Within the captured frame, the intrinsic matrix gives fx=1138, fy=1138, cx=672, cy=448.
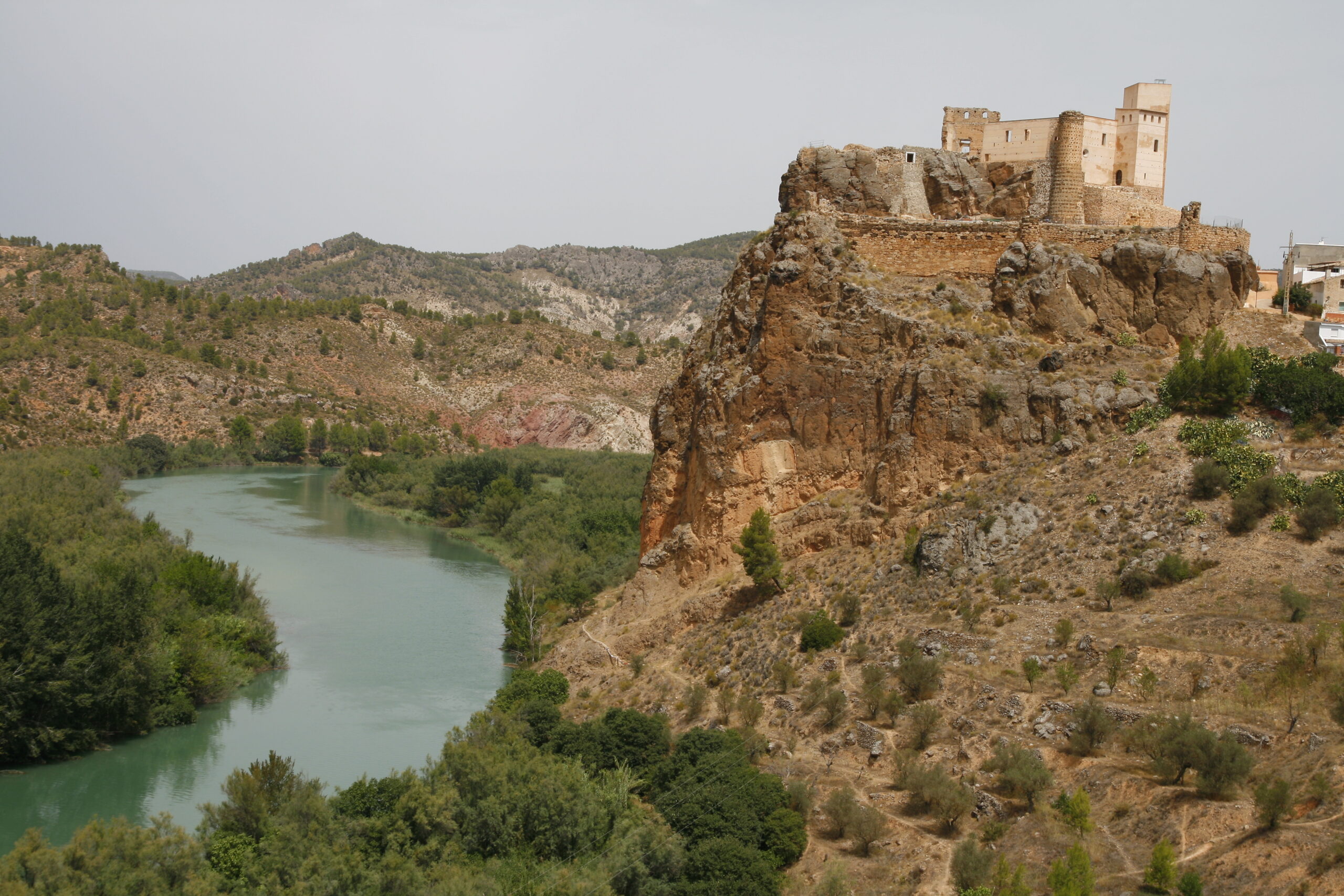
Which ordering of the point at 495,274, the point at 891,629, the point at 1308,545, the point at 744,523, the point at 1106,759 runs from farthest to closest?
the point at 495,274 < the point at 744,523 < the point at 891,629 < the point at 1308,545 < the point at 1106,759

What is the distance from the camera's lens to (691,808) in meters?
19.3

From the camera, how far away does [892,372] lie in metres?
24.4

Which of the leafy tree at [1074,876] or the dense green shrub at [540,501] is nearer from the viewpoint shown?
the leafy tree at [1074,876]

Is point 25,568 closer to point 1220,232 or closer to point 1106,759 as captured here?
point 1106,759

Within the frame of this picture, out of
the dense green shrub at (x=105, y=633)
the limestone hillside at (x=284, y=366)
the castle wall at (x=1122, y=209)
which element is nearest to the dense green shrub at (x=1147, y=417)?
the castle wall at (x=1122, y=209)

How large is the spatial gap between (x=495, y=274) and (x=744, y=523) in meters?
150

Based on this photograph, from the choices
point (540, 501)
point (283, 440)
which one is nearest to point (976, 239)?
point (540, 501)

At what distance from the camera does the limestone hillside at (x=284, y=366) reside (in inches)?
3319

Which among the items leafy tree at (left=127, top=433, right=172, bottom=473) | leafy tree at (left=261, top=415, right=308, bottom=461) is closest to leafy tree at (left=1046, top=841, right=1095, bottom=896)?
leafy tree at (left=127, top=433, right=172, bottom=473)

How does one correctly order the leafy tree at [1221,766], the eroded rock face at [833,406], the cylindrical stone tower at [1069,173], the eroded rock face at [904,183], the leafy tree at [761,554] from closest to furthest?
the leafy tree at [1221,766], the eroded rock face at [833,406], the leafy tree at [761,554], the cylindrical stone tower at [1069,173], the eroded rock face at [904,183]

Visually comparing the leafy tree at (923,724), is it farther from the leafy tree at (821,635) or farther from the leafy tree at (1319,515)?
the leafy tree at (1319,515)

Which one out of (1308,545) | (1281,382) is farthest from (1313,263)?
(1308,545)

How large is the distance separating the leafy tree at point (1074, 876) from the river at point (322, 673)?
17635mm

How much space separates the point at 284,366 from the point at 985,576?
88.1m
